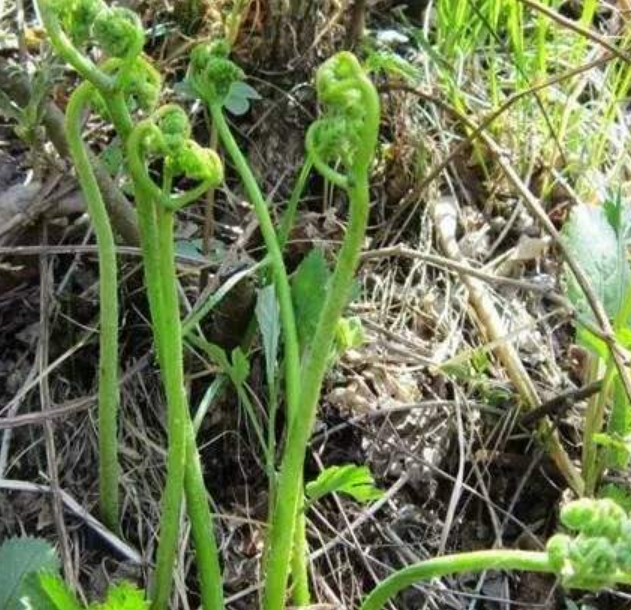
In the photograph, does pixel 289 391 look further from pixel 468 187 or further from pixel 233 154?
pixel 468 187

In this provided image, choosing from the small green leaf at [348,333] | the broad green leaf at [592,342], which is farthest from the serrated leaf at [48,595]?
the broad green leaf at [592,342]

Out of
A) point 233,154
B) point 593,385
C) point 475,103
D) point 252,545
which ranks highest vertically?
point 233,154

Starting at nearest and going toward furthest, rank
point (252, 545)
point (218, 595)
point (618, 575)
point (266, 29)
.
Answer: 1. point (618, 575)
2. point (218, 595)
3. point (252, 545)
4. point (266, 29)

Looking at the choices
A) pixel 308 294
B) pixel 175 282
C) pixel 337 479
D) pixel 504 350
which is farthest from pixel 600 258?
pixel 175 282

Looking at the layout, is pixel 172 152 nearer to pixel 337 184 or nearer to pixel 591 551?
pixel 337 184

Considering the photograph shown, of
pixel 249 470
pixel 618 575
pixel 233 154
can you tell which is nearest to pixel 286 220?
pixel 233 154

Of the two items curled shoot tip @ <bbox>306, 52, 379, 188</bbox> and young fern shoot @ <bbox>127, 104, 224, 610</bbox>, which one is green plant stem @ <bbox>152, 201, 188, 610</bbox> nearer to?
young fern shoot @ <bbox>127, 104, 224, 610</bbox>
